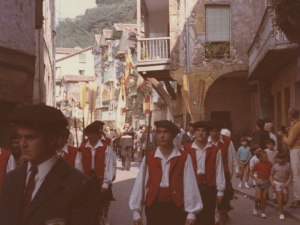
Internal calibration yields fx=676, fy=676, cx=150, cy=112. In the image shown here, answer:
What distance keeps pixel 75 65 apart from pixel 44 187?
87119mm

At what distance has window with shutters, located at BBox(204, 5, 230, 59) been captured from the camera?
2614 cm

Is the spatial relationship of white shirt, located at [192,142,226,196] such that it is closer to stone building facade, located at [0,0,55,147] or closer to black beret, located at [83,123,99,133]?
black beret, located at [83,123,99,133]

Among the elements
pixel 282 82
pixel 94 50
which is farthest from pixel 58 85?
pixel 282 82

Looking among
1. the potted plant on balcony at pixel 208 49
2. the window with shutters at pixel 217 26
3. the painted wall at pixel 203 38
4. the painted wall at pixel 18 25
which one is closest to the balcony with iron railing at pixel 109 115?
the painted wall at pixel 203 38

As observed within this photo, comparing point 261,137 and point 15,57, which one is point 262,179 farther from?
point 15,57

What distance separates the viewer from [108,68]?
77.1 m

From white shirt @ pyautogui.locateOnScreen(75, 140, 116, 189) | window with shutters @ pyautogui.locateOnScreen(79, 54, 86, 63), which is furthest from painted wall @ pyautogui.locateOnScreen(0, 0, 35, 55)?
window with shutters @ pyautogui.locateOnScreen(79, 54, 86, 63)

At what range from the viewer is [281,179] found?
11297mm

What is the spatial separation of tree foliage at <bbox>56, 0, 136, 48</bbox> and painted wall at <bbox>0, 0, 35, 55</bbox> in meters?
78.5

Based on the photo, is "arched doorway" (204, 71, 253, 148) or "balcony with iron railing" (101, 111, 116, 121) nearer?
"arched doorway" (204, 71, 253, 148)

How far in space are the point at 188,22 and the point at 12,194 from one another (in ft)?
76.9

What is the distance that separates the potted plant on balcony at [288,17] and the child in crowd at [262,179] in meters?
2.91

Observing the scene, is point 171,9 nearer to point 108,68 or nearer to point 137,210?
point 137,210

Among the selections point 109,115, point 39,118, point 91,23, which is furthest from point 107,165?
point 91,23
